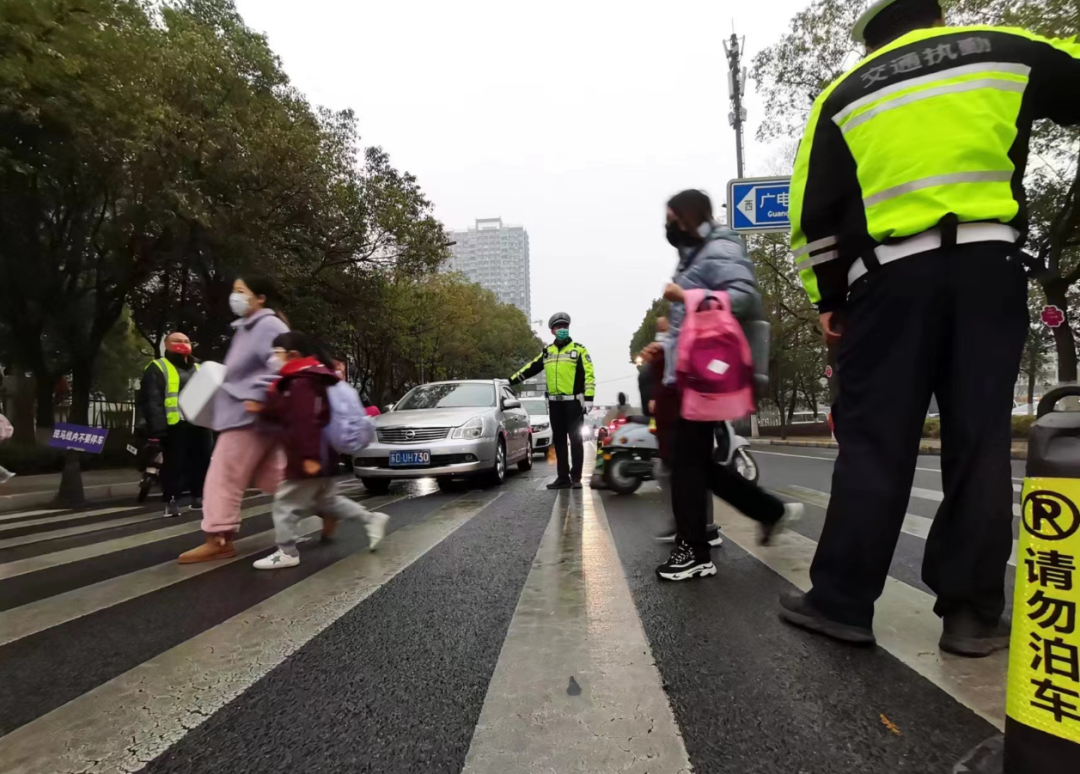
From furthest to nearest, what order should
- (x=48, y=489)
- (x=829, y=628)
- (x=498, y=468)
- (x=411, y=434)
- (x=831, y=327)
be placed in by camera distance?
(x=48, y=489), (x=498, y=468), (x=411, y=434), (x=831, y=327), (x=829, y=628)

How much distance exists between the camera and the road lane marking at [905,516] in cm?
409

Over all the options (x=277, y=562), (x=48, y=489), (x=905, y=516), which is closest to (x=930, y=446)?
(x=905, y=516)

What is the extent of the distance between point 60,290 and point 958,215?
16.7 metres

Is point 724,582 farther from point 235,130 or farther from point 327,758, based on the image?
point 235,130

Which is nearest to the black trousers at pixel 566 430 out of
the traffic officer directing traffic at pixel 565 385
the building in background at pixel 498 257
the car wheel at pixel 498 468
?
the traffic officer directing traffic at pixel 565 385

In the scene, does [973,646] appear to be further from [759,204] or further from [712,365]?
[759,204]

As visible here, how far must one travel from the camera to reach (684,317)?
307 centimetres

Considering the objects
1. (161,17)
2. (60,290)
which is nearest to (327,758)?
(60,290)

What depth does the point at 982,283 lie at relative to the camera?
2.04m

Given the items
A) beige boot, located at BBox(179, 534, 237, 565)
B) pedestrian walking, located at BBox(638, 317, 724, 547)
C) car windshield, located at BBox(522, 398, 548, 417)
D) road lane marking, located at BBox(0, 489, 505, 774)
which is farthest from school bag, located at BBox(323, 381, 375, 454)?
car windshield, located at BBox(522, 398, 548, 417)

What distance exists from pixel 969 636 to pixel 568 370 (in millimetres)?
5351

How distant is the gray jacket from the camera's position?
3.12 m

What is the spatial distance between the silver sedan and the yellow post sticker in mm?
6583

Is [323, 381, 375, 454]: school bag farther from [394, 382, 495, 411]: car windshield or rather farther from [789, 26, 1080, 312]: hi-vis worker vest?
[394, 382, 495, 411]: car windshield
